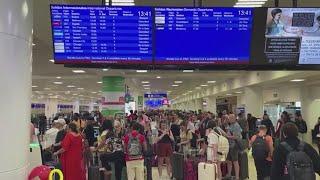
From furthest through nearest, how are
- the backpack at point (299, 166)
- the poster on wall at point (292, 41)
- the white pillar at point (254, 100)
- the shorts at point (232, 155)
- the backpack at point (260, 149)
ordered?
the white pillar at point (254, 100) → the shorts at point (232, 155) → the backpack at point (260, 149) → the poster on wall at point (292, 41) → the backpack at point (299, 166)

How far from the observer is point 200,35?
5.97m

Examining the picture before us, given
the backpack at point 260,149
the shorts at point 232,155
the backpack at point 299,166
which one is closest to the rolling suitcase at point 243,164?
the shorts at point 232,155

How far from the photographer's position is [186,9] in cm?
591

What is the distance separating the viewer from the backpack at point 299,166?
549 cm

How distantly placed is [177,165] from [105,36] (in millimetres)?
6318

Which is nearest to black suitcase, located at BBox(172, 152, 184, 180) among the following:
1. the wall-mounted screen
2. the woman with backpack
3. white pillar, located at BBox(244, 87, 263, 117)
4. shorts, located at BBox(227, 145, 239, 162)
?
shorts, located at BBox(227, 145, 239, 162)

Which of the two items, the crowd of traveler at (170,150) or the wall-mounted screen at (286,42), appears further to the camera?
the wall-mounted screen at (286,42)

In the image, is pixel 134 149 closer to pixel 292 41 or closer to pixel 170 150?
pixel 170 150

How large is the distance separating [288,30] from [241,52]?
2.31 feet

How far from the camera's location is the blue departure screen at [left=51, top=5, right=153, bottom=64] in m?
5.89

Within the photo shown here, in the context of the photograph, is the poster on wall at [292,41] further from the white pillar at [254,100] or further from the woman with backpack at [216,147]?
the white pillar at [254,100]

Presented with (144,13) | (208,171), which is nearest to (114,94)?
(208,171)

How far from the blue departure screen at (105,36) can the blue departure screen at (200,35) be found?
0.67 feet

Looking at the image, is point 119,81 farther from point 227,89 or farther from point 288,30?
point 288,30
